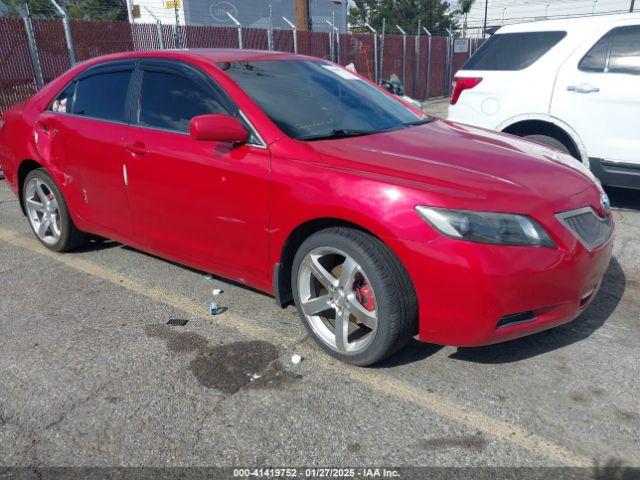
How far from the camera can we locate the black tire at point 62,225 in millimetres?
4508

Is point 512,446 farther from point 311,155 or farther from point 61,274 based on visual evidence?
point 61,274

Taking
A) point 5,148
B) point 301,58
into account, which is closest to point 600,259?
point 301,58

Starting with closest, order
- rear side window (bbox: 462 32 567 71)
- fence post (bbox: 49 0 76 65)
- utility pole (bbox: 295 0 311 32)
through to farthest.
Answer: rear side window (bbox: 462 32 567 71) < fence post (bbox: 49 0 76 65) < utility pole (bbox: 295 0 311 32)

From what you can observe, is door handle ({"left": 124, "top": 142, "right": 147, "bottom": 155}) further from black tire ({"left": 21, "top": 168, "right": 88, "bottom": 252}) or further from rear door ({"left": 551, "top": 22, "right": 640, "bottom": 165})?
rear door ({"left": 551, "top": 22, "right": 640, "bottom": 165})

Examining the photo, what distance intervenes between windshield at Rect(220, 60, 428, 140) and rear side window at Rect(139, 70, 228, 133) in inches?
8.3

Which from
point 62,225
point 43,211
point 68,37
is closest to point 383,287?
point 62,225

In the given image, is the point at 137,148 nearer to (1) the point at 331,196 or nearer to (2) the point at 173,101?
(2) the point at 173,101

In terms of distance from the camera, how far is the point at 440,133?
3.59 m

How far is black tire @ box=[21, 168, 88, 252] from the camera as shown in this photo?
4.51m

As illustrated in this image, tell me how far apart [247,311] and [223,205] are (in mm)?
770

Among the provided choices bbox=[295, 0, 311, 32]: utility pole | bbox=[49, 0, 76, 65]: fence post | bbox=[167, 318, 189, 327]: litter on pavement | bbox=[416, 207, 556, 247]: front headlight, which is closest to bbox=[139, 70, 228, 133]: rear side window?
bbox=[167, 318, 189, 327]: litter on pavement

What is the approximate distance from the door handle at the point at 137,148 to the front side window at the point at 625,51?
4324 millimetres

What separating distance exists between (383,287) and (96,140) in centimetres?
250

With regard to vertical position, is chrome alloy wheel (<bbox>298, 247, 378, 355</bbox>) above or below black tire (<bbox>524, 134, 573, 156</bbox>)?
below
